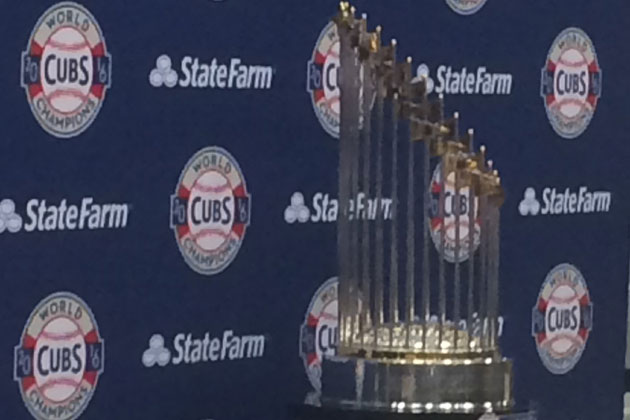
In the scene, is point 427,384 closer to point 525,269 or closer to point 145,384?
point 145,384

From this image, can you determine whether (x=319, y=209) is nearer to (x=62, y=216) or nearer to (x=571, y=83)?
(x=62, y=216)

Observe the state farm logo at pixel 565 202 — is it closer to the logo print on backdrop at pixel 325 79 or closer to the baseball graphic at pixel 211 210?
the logo print on backdrop at pixel 325 79

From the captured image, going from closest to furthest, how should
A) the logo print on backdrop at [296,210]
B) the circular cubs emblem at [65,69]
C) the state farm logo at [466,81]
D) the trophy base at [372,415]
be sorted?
the trophy base at [372,415] < the circular cubs emblem at [65,69] < the logo print on backdrop at [296,210] < the state farm logo at [466,81]

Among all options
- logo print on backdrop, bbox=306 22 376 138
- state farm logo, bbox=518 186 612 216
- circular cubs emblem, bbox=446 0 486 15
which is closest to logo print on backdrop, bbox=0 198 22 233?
logo print on backdrop, bbox=306 22 376 138

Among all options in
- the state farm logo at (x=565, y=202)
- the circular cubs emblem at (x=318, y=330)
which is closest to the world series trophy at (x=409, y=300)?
the circular cubs emblem at (x=318, y=330)

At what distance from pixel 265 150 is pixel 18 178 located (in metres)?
0.48

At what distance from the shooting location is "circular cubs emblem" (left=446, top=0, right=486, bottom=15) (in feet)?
Result: 9.98

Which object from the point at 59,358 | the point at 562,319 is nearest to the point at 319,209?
the point at 59,358

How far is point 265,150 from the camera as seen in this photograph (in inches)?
109

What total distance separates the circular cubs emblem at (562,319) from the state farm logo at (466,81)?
1.31ft

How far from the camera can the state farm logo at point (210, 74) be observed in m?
2.61

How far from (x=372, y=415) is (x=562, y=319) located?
41.9 inches

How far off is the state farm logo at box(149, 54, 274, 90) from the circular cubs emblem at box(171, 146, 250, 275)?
0.11m

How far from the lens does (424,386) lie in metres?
2.34
